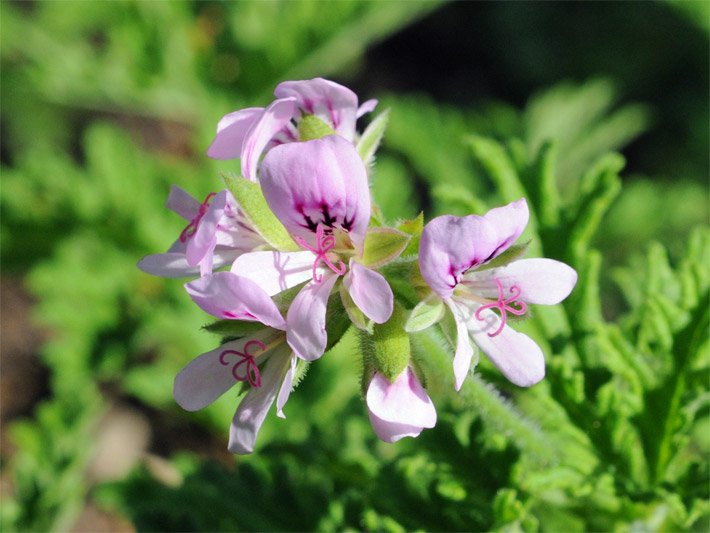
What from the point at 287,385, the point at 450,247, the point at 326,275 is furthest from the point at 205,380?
the point at 450,247

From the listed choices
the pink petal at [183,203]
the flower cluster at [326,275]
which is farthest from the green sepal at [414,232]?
the pink petal at [183,203]

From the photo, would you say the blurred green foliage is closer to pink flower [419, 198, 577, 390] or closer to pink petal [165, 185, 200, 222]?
pink flower [419, 198, 577, 390]

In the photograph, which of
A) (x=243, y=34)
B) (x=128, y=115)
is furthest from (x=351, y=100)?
(x=128, y=115)

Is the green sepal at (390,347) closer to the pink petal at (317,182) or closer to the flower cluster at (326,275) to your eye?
the flower cluster at (326,275)

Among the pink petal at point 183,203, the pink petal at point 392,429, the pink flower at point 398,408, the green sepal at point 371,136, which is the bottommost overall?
the pink petal at point 392,429

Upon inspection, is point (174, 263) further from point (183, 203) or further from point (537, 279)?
point (537, 279)

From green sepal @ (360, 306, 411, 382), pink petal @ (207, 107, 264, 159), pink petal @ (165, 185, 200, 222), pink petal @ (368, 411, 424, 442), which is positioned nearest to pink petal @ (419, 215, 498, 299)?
green sepal @ (360, 306, 411, 382)
